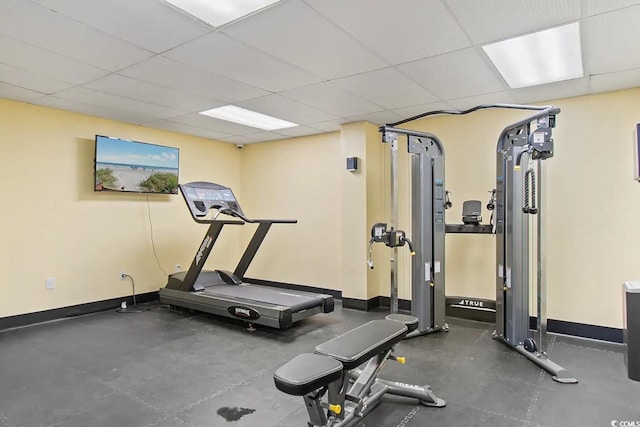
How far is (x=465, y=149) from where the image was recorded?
5004mm

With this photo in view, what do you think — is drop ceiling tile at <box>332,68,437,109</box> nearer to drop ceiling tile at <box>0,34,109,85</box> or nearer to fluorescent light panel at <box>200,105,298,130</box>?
fluorescent light panel at <box>200,105,298,130</box>

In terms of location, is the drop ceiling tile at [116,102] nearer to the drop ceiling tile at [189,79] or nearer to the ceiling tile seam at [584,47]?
the drop ceiling tile at [189,79]

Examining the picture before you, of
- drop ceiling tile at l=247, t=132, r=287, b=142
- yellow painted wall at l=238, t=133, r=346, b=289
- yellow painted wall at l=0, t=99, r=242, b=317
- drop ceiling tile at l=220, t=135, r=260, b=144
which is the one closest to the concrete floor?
yellow painted wall at l=0, t=99, r=242, b=317

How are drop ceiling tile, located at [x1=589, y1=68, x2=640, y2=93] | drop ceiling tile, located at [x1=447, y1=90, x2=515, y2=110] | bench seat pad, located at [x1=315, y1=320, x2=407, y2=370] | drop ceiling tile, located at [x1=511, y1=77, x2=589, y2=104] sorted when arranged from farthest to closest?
drop ceiling tile, located at [x1=447, y1=90, x2=515, y2=110]
drop ceiling tile, located at [x1=511, y1=77, x2=589, y2=104]
drop ceiling tile, located at [x1=589, y1=68, x2=640, y2=93]
bench seat pad, located at [x1=315, y1=320, x2=407, y2=370]

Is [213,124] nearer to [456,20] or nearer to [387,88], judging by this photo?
[387,88]

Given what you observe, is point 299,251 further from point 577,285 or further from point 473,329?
point 577,285

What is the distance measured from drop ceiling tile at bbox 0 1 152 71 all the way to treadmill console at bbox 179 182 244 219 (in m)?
1.86

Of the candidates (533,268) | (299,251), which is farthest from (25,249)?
(533,268)

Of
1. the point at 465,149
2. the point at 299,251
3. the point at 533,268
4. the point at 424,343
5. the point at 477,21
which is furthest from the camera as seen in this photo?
the point at 299,251

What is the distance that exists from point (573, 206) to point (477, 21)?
2.72 metres

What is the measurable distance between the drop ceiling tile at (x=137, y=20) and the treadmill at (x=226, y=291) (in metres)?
2.32

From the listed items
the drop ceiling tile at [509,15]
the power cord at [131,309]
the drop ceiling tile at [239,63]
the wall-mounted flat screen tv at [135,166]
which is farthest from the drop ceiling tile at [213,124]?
the drop ceiling tile at [509,15]

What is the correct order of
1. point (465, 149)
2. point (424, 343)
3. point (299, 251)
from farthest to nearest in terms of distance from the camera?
point (299, 251), point (465, 149), point (424, 343)

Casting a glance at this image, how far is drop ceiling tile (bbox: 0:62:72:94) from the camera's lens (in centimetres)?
354
